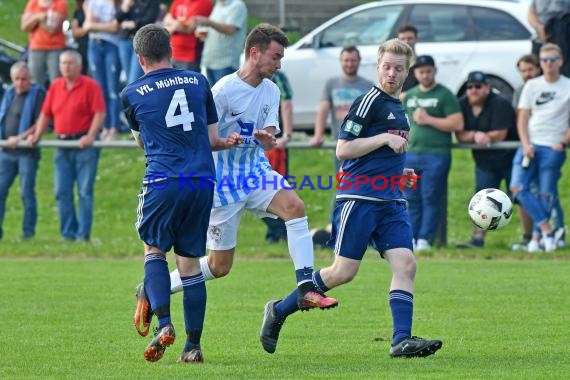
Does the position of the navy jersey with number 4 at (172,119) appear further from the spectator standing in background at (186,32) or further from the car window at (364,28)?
the car window at (364,28)

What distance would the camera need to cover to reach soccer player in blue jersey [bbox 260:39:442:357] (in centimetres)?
842

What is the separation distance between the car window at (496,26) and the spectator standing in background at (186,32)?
4.16 m

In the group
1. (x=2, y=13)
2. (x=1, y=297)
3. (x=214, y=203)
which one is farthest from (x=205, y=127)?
(x=2, y=13)

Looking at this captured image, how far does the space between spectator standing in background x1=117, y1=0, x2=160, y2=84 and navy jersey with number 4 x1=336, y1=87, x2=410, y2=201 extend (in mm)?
10046

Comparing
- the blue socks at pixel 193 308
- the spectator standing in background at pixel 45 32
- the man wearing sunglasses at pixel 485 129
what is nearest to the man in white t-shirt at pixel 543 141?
the man wearing sunglasses at pixel 485 129

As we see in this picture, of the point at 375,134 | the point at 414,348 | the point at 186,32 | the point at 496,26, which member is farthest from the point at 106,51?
the point at 414,348

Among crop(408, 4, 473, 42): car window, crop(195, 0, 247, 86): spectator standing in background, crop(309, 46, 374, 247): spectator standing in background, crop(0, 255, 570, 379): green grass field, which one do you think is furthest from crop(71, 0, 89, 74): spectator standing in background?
crop(0, 255, 570, 379): green grass field

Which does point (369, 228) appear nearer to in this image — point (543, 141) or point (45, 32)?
point (543, 141)

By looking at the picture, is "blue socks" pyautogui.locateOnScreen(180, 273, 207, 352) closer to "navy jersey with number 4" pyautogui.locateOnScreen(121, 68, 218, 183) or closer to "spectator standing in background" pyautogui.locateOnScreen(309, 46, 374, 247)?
"navy jersey with number 4" pyautogui.locateOnScreen(121, 68, 218, 183)

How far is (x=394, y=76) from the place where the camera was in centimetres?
844

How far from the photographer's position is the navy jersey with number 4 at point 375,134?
8.47 meters

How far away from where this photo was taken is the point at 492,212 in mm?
9797

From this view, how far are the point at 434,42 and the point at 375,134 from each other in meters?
10.5

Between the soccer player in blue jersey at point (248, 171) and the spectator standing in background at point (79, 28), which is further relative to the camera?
the spectator standing in background at point (79, 28)
